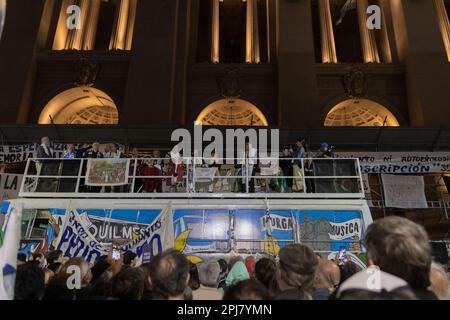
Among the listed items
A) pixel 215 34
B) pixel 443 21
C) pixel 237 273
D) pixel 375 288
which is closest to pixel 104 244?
pixel 237 273

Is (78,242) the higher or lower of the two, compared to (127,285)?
higher

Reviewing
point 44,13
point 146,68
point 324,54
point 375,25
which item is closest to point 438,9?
point 375,25

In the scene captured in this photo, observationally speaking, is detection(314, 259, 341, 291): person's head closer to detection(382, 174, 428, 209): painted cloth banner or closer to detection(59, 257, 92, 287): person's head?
detection(59, 257, 92, 287): person's head

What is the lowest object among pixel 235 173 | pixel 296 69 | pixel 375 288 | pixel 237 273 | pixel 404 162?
pixel 375 288

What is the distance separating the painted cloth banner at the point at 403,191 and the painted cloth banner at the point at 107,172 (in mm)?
11616

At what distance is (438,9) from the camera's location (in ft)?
82.6

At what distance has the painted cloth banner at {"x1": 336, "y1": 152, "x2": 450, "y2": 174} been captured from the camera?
17.1m

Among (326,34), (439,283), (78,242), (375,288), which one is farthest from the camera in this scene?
(326,34)

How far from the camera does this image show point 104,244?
982cm

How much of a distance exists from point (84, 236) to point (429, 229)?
16987 mm

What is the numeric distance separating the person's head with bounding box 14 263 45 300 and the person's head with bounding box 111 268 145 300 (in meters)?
0.74

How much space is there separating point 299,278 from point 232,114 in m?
21.9

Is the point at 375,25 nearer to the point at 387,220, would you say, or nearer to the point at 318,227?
the point at 318,227

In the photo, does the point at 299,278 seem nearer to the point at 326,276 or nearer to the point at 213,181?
the point at 326,276
